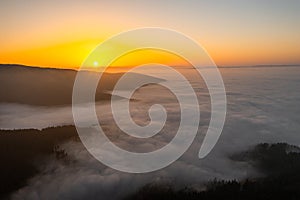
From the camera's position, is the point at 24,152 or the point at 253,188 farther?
the point at 24,152

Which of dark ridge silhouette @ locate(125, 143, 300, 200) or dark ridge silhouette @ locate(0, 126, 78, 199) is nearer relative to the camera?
dark ridge silhouette @ locate(125, 143, 300, 200)

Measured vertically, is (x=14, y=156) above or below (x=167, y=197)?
above

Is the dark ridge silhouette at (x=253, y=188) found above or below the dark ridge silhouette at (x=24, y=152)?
below

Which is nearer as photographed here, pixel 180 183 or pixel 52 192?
pixel 52 192

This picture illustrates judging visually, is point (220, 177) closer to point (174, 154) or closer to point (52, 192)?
point (174, 154)

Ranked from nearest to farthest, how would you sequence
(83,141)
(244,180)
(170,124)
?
1. (244,180)
2. (83,141)
3. (170,124)

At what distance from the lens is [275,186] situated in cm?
10356

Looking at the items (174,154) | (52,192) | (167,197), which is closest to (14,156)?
(52,192)

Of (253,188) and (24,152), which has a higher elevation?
(24,152)

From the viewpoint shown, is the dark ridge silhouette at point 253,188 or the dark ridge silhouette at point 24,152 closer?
the dark ridge silhouette at point 253,188

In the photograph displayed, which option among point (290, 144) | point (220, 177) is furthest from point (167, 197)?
point (290, 144)

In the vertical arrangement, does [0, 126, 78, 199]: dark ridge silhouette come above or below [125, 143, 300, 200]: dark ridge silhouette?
above

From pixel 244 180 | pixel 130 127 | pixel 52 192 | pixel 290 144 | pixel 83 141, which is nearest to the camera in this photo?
pixel 52 192

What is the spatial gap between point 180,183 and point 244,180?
1054 inches
